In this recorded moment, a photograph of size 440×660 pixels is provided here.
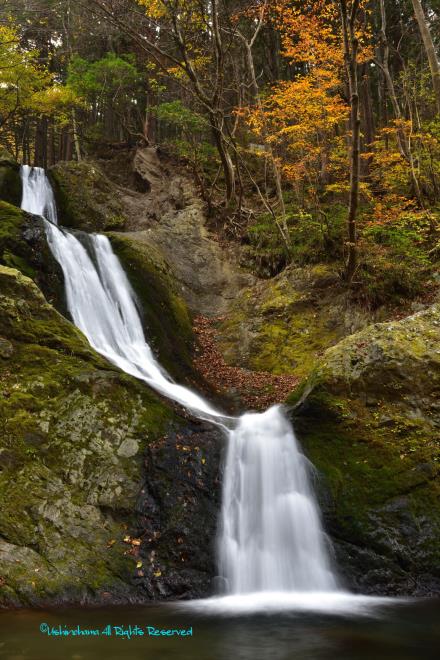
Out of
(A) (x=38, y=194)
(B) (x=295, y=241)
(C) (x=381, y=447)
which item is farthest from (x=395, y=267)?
(A) (x=38, y=194)

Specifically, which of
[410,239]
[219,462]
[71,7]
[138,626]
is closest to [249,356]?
[410,239]

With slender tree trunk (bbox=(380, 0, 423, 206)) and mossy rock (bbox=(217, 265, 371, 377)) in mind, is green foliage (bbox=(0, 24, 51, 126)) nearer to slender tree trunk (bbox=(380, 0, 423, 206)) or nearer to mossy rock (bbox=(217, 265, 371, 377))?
mossy rock (bbox=(217, 265, 371, 377))

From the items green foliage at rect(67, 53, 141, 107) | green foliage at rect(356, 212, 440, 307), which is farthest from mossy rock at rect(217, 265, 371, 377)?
green foliage at rect(67, 53, 141, 107)

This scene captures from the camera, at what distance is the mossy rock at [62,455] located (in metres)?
4.86

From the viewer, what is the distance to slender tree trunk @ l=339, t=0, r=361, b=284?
9.12 m

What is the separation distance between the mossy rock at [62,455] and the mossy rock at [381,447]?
211 cm

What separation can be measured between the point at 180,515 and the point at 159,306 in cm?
619

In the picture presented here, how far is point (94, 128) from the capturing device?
21.8 metres

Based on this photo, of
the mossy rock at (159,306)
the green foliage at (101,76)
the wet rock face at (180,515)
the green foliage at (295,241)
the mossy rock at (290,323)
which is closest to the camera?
the wet rock face at (180,515)

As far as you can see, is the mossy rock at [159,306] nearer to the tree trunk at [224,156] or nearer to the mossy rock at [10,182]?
the mossy rock at [10,182]

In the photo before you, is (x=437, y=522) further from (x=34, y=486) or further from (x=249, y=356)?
(x=249, y=356)

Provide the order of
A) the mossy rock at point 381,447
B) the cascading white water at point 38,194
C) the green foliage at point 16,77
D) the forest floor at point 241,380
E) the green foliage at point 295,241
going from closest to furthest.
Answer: the mossy rock at point 381,447 → the forest floor at point 241,380 → the green foliage at point 295,241 → the cascading white water at point 38,194 → the green foliage at point 16,77

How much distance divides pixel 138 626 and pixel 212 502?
198cm

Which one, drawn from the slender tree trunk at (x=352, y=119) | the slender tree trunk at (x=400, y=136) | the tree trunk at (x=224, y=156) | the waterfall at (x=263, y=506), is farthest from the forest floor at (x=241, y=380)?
the slender tree trunk at (x=400, y=136)
